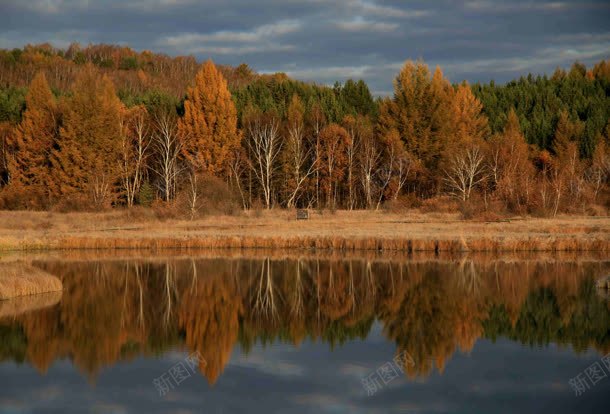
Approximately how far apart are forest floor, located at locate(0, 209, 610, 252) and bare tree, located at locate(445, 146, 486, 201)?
5.73 meters

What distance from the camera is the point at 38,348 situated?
56.9 feet

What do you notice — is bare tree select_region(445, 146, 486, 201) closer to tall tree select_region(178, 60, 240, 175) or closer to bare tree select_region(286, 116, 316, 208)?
bare tree select_region(286, 116, 316, 208)

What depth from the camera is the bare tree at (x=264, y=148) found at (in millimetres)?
53438

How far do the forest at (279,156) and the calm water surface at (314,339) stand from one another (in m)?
17.4

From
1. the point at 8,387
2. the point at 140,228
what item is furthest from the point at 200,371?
the point at 140,228

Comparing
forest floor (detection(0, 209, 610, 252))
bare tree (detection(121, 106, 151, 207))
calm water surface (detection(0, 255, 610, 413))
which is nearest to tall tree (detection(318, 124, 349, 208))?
forest floor (detection(0, 209, 610, 252))

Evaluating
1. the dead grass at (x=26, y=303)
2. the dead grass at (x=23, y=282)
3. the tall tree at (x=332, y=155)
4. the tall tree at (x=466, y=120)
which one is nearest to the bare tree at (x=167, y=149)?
the tall tree at (x=332, y=155)

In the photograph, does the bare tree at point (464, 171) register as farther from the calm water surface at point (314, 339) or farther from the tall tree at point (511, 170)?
the calm water surface at point (314, 339)

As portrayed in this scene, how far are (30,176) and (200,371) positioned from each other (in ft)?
142

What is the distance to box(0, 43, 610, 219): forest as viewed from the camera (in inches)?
1933

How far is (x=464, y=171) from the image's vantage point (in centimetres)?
5356

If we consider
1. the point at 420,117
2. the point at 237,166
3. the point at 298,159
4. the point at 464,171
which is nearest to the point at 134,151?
the point at 237,166

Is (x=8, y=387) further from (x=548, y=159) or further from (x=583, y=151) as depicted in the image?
(x=583, y=151)

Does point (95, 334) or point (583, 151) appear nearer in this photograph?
point (95, 334)
